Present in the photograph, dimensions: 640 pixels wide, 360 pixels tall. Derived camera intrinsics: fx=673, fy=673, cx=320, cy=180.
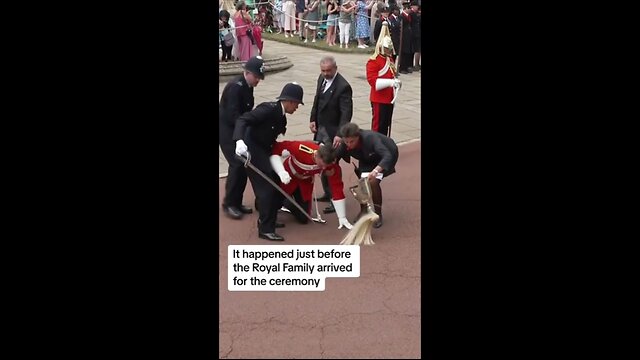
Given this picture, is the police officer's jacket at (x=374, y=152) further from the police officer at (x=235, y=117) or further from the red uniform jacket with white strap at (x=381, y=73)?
the red uniform jacket with white strap at (x=381, y=73)

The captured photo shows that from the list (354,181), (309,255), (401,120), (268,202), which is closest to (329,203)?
(354,181)

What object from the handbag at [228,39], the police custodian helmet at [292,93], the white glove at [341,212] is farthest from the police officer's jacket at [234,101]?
the handbag at [228,39]

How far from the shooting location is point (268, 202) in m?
5.91

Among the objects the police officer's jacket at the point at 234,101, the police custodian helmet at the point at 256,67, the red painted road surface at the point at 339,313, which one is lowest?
the red painted road surface at the point at 339,313

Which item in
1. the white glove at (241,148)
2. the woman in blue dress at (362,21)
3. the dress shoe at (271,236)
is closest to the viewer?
the white glove at (241,148)

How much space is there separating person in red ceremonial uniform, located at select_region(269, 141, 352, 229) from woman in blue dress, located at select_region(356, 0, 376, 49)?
1216 centimetres

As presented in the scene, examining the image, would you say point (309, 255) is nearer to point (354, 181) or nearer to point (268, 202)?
point (268, 202)

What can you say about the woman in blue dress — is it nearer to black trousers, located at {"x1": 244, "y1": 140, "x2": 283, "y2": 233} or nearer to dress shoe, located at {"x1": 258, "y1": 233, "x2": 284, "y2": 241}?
black trousers, located at {"x1": 244, "y1": 140, "x2": 283, "y2": 233}

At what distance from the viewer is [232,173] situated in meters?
6.51

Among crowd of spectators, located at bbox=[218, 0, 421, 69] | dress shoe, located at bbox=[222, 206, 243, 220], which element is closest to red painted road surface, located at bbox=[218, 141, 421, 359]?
dress shoe, located at bbox=[222, 206, 243, 220]

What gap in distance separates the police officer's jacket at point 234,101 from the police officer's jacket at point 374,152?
983mm

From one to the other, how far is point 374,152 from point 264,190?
1048 millimetres

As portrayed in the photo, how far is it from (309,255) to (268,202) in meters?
1.57
